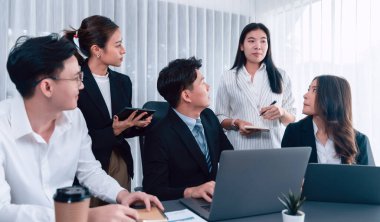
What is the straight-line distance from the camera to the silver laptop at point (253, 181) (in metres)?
1.03

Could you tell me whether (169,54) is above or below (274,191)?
above

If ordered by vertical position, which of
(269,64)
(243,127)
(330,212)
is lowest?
(330,212)

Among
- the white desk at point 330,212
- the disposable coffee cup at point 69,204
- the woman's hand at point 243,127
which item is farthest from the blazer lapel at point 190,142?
the disposable coffee cup at point 69,204

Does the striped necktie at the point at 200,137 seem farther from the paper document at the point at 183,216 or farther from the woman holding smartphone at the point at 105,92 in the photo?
the paper document at the point at 183,216

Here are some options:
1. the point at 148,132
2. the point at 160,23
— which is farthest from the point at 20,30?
the point at 148,132

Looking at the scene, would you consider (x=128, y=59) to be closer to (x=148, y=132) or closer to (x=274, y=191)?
(x=148, y=132)

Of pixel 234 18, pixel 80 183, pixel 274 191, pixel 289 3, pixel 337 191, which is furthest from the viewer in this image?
pixel 234 18

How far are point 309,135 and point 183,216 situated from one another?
1.09 meters

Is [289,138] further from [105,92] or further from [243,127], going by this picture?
[105,92]

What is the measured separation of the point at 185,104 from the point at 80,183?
661 mm

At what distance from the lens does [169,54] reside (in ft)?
10.9

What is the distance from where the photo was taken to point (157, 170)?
1.57 m

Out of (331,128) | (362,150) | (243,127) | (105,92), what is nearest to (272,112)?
(243,127)

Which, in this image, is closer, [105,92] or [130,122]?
[130,122]
